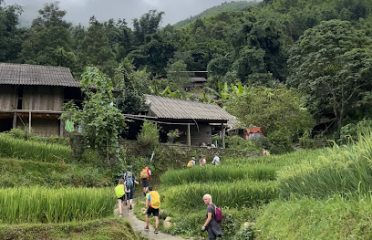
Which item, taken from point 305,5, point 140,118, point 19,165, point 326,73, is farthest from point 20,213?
point 305,5

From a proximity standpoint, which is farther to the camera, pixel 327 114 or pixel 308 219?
pixel 327 114

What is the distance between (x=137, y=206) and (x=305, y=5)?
233 ft

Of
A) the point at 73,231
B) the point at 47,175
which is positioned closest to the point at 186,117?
the point at 47,175

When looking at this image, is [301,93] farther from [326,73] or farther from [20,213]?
[20,213]

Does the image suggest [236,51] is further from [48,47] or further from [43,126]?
[43,126]

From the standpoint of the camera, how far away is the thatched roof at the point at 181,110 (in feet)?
86.8

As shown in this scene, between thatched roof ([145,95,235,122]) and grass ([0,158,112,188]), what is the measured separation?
8.32 meters

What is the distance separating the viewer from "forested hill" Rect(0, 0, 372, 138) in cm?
2877

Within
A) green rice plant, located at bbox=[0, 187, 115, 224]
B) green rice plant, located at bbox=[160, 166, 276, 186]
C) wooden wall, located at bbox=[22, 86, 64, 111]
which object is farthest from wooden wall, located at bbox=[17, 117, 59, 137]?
green rice plant, located at bbox=[0, 187, 115, 224]

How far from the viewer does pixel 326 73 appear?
2919 centimetres

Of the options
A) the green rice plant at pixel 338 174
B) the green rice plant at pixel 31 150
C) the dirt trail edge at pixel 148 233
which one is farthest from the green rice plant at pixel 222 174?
the green rice plant at pixel 338 174

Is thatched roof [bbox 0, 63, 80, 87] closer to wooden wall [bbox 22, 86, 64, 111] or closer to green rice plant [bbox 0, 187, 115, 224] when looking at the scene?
wooden wall [bbox 22, 86, 64, 111]

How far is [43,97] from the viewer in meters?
25.4

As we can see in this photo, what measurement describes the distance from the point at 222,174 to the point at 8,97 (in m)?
14.2
